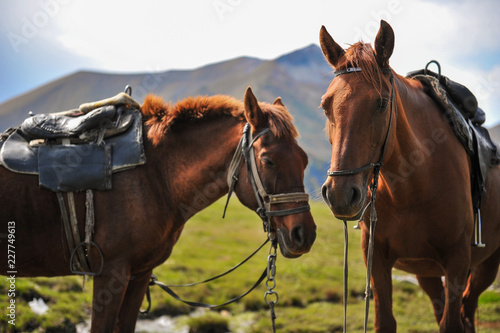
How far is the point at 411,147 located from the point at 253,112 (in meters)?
1.37

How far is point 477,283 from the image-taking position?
5.45m

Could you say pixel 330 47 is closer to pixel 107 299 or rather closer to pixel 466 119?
pixel 466 119

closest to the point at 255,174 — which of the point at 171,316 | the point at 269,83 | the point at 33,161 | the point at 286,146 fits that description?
the point at 286,146

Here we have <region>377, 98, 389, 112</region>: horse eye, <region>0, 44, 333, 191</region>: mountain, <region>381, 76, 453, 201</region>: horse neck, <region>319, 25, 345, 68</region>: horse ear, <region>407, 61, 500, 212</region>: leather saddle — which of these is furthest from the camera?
<region>0, 44, 333, 191</region>: mountain

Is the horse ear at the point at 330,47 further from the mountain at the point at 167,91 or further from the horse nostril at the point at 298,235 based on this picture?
the mountain at the point at 167,91

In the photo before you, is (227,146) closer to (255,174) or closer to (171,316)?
(255,174)

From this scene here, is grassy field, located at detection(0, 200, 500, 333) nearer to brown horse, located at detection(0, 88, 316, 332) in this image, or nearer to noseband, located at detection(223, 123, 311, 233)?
brown horse, located at detection(0, 88, 316, 332)

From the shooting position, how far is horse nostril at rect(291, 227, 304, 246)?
337 cm

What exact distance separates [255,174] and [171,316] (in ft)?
20.8

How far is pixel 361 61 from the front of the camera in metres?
2.97

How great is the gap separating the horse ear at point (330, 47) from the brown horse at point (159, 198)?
69 centimetres

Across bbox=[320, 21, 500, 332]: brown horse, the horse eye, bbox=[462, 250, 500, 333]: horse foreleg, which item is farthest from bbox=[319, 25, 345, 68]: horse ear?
bbox=[462, 250, 500, 333]: horse foreleg

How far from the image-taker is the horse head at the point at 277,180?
11.2 ft

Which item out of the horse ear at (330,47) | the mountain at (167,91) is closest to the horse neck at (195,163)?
the horse ear at (330,47)
